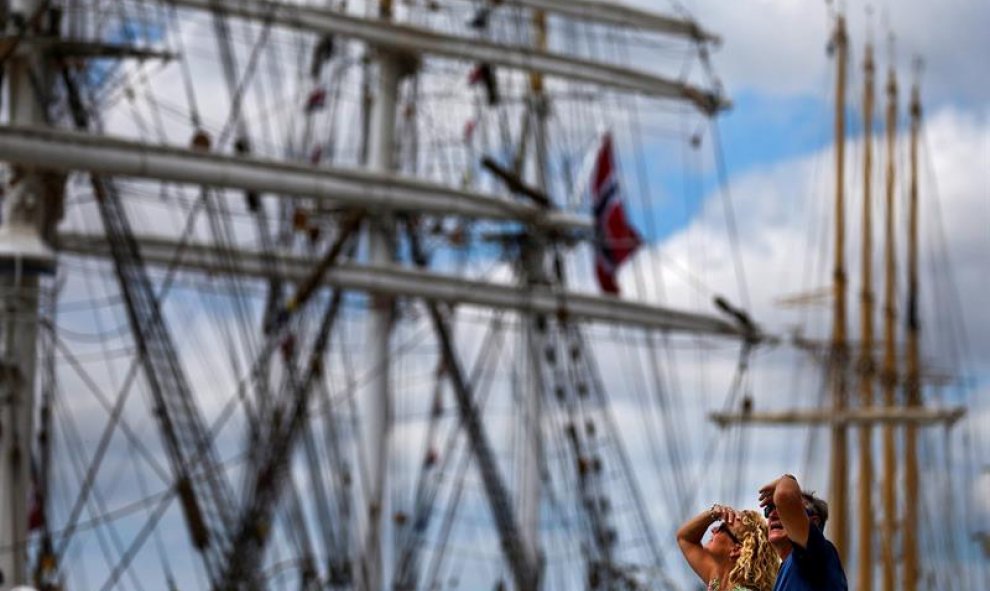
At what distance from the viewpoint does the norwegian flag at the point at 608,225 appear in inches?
2020

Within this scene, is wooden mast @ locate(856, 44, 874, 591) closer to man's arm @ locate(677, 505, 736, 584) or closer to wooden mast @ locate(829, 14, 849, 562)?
wooden mast @ locate(829, 14, 849, 562)

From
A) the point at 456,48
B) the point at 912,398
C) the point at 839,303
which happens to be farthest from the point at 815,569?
the point at 912,398

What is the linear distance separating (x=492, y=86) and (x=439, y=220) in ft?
10.9

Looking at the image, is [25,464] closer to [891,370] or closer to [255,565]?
[255,565]

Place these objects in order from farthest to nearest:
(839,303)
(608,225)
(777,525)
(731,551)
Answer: (839,303)
(608,225)
(731,551)
(777,525)

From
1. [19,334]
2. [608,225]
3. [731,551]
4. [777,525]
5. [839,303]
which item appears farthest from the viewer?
[839,303]

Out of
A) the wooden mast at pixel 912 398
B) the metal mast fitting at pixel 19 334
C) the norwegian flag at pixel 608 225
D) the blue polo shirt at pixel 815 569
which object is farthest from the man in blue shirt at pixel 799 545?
the wooden mast at pixel 912 398

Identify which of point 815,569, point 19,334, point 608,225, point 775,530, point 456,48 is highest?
point 456,48

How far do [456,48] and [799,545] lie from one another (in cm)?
4095

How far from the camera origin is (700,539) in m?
8.46

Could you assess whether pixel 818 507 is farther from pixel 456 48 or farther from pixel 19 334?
pixel 456 48

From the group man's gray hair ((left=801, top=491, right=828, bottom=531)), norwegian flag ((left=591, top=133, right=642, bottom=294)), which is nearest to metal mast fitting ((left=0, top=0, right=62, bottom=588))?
norwegian flag ((left=591, top=133, right=642, bottom=294))

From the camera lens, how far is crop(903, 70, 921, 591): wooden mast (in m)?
65.4

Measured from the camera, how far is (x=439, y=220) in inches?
1989
